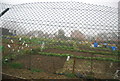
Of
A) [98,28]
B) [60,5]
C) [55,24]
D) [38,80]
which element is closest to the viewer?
[98,28]

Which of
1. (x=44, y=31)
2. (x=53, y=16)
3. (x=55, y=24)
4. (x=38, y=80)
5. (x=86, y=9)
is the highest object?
(x=86, y=9)

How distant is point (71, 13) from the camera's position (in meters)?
1.89

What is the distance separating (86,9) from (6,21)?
1.64 metres

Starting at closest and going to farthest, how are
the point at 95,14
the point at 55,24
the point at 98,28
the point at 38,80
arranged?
1. the point at 98,28
2. the point at 55,24
3. the point at 95,14
4. the point at 38,80

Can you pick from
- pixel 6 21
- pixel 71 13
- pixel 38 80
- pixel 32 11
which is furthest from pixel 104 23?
pixel 38 80

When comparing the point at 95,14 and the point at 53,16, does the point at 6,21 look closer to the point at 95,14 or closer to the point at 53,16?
the point at 53,16

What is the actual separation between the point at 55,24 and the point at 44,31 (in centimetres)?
22

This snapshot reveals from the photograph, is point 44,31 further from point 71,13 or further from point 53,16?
point 71,13

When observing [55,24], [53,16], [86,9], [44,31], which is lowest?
[44,31]

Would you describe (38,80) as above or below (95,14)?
below

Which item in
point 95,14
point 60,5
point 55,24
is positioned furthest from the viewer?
point 60,5

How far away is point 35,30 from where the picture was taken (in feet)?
5.38

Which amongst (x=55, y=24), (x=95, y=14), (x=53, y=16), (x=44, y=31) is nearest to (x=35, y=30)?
(x=44, y=31)

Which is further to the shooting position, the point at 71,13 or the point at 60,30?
the point at 71,13
